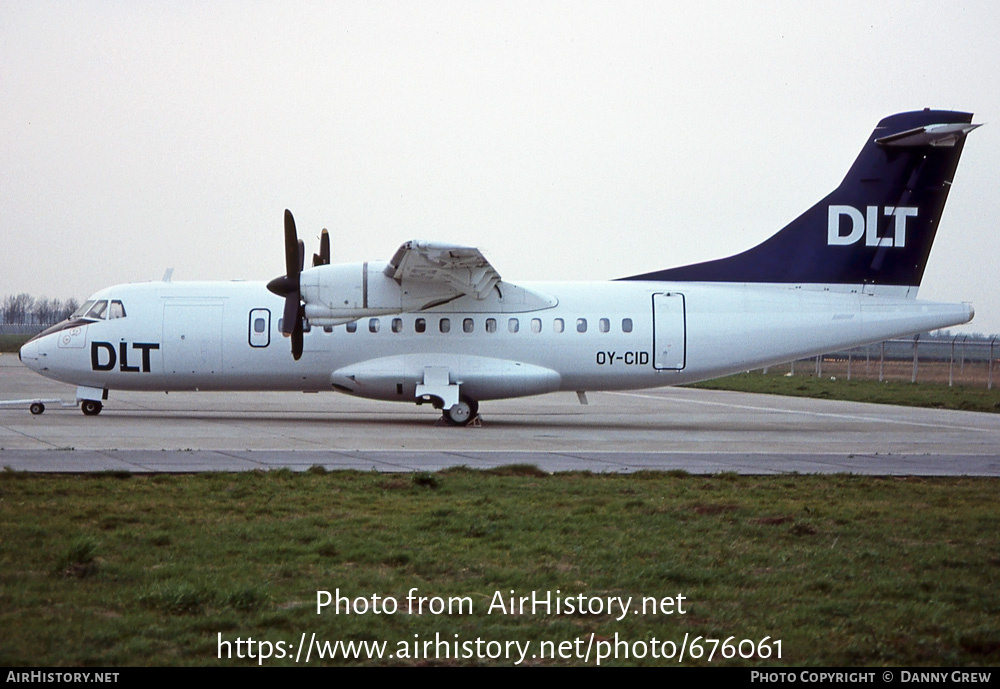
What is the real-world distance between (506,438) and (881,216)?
1032 centimetres

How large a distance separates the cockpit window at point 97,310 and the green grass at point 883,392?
2438cm

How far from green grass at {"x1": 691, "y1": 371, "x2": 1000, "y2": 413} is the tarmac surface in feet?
7.00

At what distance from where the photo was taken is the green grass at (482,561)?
607cm

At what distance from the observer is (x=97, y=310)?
76.9 feet

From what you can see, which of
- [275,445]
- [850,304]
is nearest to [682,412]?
[850,304]

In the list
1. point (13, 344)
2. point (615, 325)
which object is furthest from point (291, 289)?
point (13, 344)

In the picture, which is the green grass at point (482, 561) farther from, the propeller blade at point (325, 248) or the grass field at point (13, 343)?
the grass field at point (13, 343)

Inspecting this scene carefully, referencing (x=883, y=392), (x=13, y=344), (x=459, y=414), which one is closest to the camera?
(x=459, y=414)

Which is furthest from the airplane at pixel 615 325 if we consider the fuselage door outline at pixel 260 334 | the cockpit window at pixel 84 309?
the cockpit window at pixel 84 309

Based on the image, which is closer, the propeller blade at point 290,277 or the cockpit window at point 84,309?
the propeller blade at point 290,277

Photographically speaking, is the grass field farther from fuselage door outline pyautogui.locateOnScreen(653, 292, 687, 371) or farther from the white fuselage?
fuselage door outline pyautogui.locateOnScreen(653, 292, 687, 371)

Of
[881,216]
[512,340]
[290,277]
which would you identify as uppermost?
[881,216]

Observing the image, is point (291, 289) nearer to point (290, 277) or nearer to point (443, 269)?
point (290, 277)

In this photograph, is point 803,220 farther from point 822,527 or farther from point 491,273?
point 822,527
